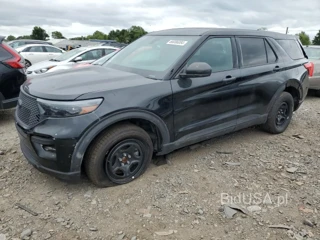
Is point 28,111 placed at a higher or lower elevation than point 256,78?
lower

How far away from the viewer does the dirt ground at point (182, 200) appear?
246 cm

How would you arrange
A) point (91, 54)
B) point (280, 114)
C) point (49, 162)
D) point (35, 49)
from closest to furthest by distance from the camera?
1. point (49, 162)
2. point (280, 114)
3. point (91, 54)
4. point (35, 49)

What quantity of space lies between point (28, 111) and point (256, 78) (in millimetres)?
2925

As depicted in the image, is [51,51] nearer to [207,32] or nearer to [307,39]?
[207,32]

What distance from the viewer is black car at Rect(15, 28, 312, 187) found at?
2.65 m

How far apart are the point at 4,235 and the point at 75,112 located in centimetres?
118

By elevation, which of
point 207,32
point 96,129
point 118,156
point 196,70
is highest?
point 207,32

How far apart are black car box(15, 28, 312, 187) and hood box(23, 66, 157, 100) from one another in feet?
0.03

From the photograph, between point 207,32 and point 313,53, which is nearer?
point 207,32

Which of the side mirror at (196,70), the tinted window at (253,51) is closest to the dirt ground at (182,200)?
the side mirror at (196,70)

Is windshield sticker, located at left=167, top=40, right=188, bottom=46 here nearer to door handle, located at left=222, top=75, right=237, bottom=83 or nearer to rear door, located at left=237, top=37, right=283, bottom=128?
door handle, located at left=222, top=75, right=237, bottom=83

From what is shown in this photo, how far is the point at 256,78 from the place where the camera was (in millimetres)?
3963

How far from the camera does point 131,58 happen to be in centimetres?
375

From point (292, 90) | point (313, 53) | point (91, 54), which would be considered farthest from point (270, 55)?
point (91, 54)
